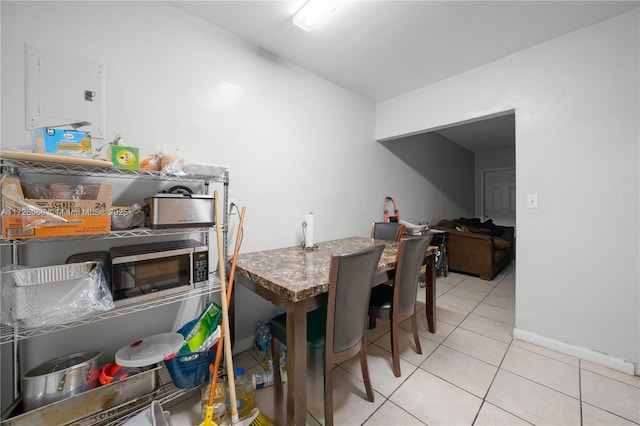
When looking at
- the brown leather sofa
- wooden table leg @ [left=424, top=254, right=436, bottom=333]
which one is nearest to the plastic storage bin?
wooden table leg @ [left=424, top=254, right=436, bottom=333]

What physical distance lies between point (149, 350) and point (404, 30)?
2.78m

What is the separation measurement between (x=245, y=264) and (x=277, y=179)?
898 mm

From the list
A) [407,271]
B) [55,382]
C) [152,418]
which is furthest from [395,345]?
[55,382]

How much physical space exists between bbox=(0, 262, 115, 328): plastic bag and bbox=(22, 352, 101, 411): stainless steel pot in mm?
305

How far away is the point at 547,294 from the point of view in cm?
191

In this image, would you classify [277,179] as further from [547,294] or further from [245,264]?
[547,294]

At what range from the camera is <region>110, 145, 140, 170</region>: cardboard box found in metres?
1.14

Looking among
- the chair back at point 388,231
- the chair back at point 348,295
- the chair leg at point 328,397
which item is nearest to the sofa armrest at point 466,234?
the chair back at point 388,231

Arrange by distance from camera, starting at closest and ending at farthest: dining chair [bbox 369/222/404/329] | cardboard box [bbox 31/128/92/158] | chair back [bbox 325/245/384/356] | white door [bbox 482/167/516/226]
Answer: cardboard box [bbox 31/128/92/158] → chair back [bbox 325/245/384/356] → dining chair [bbox 369/222/404/329] → white door [bbox 482/167/516/226]

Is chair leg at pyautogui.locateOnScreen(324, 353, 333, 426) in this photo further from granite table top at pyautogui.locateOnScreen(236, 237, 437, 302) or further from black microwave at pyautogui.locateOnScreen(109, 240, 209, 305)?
black microwave at pyautogui.locateOnScreen(109, 240, 209, 305)

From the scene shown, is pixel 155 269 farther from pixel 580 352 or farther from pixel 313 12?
pixel 580 352

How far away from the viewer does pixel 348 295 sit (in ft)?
3.87

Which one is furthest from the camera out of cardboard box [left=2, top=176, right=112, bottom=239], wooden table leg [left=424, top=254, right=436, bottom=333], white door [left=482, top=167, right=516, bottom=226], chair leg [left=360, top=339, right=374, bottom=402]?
white door [left=482, top=167, right=516, bottom=226]

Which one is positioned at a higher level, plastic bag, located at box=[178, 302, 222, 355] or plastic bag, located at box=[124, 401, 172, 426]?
plastic bag, located at box=[178, 302, 222, 355]
